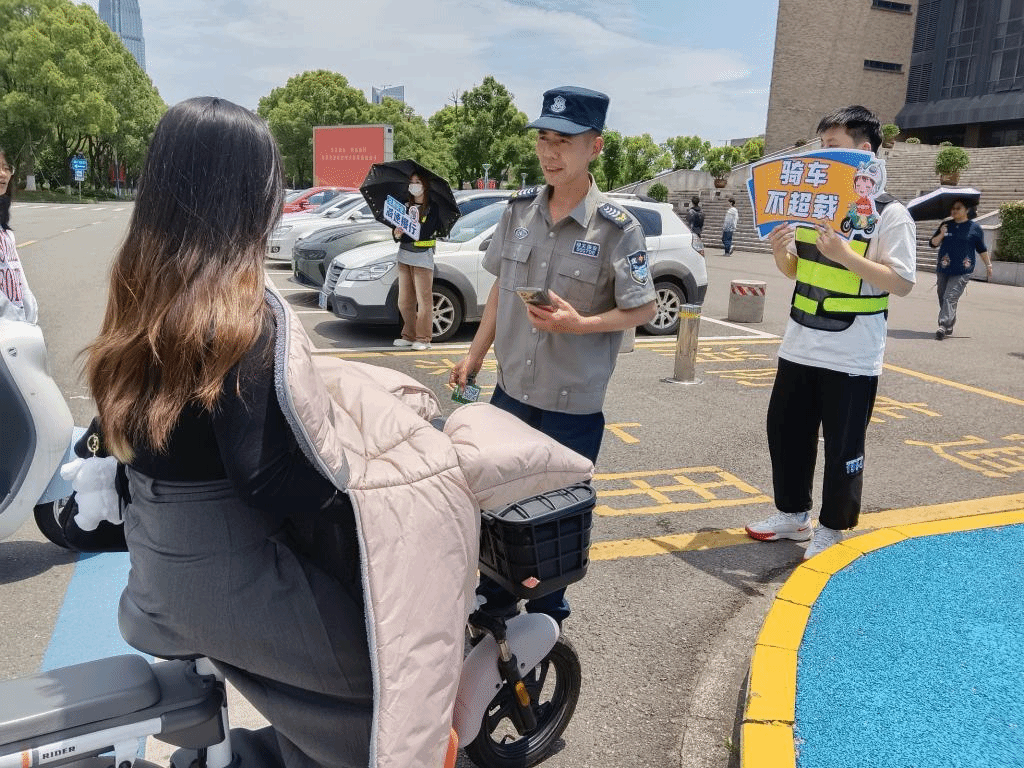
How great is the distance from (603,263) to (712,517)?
7.71ft

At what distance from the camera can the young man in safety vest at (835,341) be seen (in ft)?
12.5

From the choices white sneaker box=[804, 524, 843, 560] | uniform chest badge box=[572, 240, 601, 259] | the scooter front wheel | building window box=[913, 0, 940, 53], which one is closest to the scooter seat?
the scooter front wheel

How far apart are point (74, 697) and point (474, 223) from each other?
29.8 feet

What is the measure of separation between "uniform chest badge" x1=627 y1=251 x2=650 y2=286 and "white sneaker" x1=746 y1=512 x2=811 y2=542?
2.04 m

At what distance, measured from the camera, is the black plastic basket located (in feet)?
6.53

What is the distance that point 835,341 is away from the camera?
401 cm

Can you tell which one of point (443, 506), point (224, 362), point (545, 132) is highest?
point (545, 132)

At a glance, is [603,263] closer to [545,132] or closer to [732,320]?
[545,132]

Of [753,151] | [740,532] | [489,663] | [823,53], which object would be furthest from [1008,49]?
[489,663]

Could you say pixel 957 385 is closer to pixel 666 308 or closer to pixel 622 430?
pixel 666 308

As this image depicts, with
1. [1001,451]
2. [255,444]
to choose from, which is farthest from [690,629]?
[1001,451]

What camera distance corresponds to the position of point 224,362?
4.82 ft

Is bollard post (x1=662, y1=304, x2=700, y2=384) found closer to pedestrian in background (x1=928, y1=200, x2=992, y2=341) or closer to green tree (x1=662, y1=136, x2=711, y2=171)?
pedestrian in background (x1=928, y1=200, x2=992, y2=341)

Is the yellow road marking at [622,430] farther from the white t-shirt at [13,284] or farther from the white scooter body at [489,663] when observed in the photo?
the white scooter body at [489,663]
